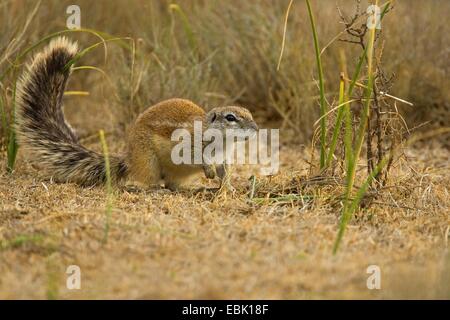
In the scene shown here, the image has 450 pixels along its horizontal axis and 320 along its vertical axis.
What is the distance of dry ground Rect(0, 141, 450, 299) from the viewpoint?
3.49 metres

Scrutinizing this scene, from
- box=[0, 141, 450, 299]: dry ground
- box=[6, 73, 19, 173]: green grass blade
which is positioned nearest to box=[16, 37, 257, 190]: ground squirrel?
box=[6, 73, 19, 173]: green grass blade

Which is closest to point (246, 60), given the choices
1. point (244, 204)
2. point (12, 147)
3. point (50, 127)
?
point (50, 127)

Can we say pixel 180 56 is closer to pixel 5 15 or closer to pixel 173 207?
pixel 5 15

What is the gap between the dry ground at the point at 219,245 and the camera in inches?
137

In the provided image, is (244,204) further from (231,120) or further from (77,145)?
(77,145)

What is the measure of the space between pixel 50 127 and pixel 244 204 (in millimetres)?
1863

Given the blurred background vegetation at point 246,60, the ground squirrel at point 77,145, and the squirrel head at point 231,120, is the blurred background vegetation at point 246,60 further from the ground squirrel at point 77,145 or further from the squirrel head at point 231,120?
the squirrel head at point 231,120

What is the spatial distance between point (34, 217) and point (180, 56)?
358cm

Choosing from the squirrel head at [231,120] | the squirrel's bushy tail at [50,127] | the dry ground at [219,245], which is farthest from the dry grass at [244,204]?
the squirrel head at [231,120]

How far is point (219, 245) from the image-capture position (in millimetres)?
3930

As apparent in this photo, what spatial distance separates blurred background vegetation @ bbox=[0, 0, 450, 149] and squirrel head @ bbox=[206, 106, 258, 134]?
5.15 ft

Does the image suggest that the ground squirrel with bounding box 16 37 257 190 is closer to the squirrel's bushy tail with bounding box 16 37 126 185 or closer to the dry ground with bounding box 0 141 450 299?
the squirrel's bushy tail with bounding box 16 37 126 185

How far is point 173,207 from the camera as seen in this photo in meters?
4.78
